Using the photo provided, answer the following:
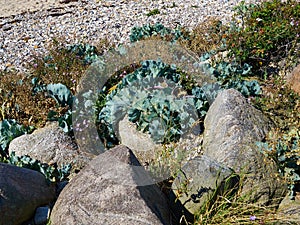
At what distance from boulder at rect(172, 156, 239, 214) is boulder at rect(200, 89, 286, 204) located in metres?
0.24

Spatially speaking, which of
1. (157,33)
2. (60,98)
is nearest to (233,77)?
(157,33)

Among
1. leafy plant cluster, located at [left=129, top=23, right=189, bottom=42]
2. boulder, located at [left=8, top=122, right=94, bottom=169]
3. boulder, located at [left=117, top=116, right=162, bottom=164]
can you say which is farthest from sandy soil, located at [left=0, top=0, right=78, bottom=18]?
boulder, located at [left=117, top=116, right=162, bottom=164]

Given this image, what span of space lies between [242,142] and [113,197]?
4.49 feet

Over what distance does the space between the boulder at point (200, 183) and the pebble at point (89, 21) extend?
373cm

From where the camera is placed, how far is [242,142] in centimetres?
408

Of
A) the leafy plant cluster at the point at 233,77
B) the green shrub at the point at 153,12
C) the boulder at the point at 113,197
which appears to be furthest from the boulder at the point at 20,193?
the green shrub at the point at 153,12

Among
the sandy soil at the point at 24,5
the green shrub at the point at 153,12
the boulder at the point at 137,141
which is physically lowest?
the boulder at the point at 137,141

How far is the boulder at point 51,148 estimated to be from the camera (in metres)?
4.60

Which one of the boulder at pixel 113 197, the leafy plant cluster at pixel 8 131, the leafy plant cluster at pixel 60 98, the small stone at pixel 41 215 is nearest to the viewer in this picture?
the boulder at pixel 113 197

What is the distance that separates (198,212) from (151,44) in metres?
3.08

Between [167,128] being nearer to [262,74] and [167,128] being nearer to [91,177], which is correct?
[91,177]

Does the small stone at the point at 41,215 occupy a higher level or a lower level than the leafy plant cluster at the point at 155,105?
lower

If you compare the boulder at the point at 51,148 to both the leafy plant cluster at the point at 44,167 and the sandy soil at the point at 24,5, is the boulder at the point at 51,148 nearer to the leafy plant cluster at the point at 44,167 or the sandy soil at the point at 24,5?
the leafy plant cluster at the point at 44,167

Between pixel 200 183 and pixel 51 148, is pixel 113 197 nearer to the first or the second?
pixel 200 183
